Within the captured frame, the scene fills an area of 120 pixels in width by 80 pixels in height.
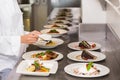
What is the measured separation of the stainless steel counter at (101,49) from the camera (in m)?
1.45

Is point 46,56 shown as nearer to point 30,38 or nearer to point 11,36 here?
point 30,38

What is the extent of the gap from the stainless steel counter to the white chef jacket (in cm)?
17

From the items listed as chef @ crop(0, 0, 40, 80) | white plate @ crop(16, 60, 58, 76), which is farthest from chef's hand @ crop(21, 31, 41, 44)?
white plate @ crop(16, 60, 58, 76)

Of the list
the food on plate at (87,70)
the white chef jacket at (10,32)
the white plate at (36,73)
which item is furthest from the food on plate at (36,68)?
the white chef jacket at (10,32)

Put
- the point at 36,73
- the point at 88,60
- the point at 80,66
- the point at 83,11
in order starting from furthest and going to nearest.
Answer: the point at 83,11 → the point at 88,60 → the point at 80,66 → the point at 36,73

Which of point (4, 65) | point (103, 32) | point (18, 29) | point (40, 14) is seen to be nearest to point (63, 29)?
point (103, 32)

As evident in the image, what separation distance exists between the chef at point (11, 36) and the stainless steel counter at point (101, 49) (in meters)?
0.16

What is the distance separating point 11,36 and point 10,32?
0.43ft

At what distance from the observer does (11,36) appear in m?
1.80

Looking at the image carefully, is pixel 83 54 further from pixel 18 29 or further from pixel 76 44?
pixel 18 29

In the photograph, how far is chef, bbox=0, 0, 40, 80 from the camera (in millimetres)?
1761

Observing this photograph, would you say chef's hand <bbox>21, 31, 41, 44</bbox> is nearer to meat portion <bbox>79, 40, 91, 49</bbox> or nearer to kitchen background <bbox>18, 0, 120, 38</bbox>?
meat portion <bbox>79, 40, 91, 49</bbox>

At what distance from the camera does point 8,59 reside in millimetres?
Answer: 1950

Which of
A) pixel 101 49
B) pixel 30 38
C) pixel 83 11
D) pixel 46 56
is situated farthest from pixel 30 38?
pixel 83 11
